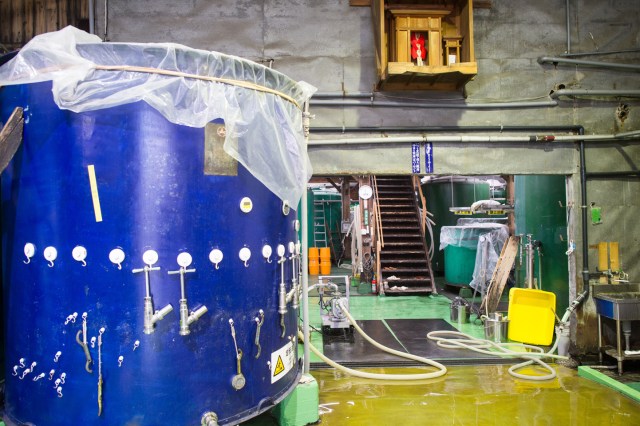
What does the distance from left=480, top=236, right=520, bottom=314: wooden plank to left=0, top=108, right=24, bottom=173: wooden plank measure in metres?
7.21

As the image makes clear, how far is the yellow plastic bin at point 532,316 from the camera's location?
6.66 m

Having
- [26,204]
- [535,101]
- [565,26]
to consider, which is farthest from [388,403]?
[565,26]

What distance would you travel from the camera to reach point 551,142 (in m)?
5.97

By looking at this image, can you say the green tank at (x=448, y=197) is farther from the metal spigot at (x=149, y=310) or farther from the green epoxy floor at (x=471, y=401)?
the metal spigot at (x=149, y=310)

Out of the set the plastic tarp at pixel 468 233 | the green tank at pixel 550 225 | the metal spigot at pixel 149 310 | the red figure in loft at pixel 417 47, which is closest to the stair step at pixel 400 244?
the plastic tarp at pixel 468 233

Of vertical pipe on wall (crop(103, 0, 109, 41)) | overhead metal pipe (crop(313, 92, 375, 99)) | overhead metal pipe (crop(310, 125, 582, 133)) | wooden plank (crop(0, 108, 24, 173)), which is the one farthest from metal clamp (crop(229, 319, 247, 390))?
vertical pipe on wall (crop(103, 0, 109, 41))

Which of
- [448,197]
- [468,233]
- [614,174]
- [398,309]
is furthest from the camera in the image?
[448,197]

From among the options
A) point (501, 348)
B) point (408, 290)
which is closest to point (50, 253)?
point (501, 348)

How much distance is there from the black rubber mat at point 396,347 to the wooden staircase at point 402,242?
3211 mm

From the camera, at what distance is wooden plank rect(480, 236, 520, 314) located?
786 centimetres

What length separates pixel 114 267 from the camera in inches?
108

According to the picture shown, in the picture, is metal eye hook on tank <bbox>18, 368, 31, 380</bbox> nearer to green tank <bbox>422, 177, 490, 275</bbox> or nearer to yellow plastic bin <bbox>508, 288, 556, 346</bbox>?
yellow plastic bin <bbox>508, 288, 556, 346</bbox>

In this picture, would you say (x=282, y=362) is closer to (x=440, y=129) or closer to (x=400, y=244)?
(x=440, y=129)

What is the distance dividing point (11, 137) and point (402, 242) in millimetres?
10680
